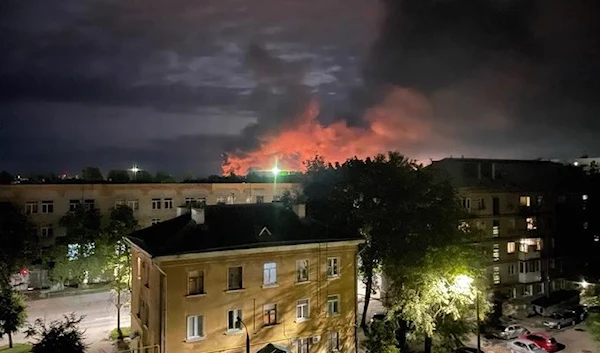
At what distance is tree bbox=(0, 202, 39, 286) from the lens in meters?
44.7

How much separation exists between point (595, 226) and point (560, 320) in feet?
71.0

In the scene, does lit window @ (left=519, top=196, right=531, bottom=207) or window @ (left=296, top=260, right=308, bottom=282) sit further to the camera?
lit window @ (left=519, top=196, right=531, bottom=207)

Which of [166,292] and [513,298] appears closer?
[166,292]

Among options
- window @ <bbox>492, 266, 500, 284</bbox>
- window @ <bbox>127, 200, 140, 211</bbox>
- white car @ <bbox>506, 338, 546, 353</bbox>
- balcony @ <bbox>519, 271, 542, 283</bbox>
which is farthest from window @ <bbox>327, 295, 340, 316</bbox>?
window @ <bbox>127, 200, 140, 211</bbox>

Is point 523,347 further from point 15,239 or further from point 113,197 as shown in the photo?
point 15,239

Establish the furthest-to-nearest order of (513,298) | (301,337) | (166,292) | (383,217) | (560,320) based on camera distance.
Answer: (513,298) → (560,320) → (383,217) → (301,337) → (166,292)

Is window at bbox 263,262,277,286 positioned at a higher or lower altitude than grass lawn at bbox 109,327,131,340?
higher

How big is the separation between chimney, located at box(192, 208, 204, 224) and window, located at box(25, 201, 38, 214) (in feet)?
94.6

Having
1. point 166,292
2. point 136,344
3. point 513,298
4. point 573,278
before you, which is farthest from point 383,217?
point 573,278

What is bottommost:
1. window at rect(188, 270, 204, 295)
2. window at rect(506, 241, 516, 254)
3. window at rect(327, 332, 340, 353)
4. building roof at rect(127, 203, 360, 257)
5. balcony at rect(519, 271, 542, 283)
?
window at rect(327, 332, 340, 353)

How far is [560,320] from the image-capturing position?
140ft

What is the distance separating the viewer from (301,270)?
99.9ft

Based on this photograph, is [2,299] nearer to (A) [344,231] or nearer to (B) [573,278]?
(A) [344,231]

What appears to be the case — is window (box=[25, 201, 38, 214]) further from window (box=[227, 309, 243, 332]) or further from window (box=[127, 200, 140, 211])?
window (box=[227, 309, 243, 332])
